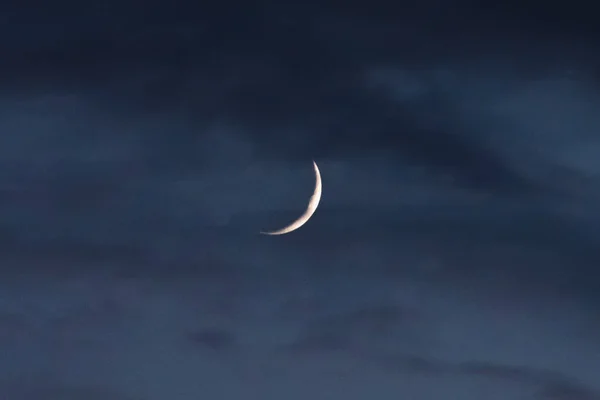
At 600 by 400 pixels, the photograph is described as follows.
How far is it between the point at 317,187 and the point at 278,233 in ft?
21.3

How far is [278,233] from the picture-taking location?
15562 cm

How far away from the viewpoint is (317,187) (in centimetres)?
15612
